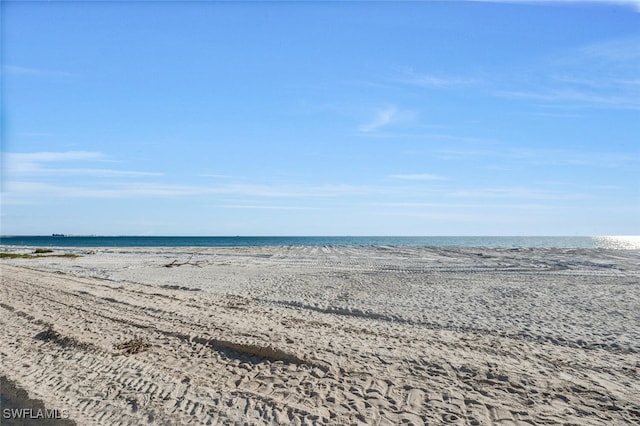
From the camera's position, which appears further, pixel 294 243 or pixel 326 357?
pixel 294 243

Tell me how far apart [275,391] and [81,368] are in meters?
4.14

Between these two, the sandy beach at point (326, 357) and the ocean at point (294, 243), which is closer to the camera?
the sandy beach at point (326, 357)

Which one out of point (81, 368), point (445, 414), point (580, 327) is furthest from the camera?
point (580, 327)

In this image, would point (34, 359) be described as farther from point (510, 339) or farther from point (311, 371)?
point (510, 339)

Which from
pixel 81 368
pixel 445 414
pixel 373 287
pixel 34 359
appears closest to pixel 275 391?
pixel 445 414

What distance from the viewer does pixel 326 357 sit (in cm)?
1002

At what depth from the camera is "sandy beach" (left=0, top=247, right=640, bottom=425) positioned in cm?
773

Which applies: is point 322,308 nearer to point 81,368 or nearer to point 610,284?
point 81,368

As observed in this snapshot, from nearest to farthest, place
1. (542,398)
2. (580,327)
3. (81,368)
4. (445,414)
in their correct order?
(445,414) < (542,398) < (81,368) < (580,327)

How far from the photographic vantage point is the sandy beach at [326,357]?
7734 millimetres

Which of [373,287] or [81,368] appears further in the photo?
[373,287]

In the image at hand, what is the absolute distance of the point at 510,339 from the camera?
1188 cm

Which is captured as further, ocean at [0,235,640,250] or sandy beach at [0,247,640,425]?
ocean at [0,235,640,250]

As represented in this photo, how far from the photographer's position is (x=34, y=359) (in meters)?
10.5
